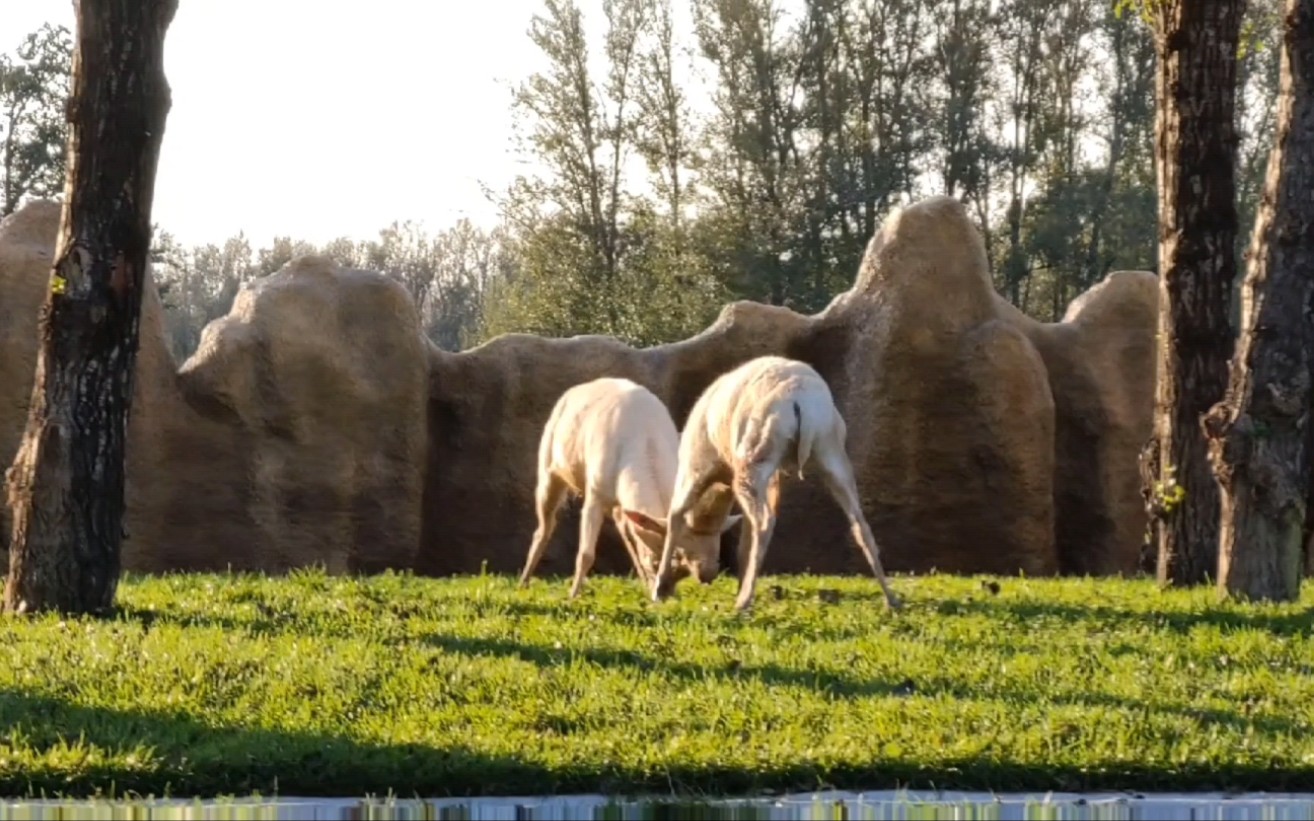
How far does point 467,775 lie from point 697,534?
5.89m

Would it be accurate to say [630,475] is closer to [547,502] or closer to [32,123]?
[547,502]

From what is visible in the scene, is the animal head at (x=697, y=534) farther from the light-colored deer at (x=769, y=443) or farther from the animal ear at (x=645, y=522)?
the light-colored deer at (x=769, y=443)

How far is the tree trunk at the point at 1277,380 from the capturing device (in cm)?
1095

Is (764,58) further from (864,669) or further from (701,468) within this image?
(864,669)

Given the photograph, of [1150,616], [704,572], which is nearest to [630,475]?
[704,572]

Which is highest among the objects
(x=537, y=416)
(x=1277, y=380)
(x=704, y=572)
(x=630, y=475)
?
(x=537, y=416)

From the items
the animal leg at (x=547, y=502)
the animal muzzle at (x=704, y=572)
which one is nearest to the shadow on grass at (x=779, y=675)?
the animal muzzle at (x=704, y=572)

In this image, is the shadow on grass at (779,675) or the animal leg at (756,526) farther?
the animal leg at (756,526)

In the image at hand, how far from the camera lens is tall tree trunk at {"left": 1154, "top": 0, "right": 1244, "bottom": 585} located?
12.3m

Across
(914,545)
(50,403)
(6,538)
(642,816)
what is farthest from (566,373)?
(642,816)

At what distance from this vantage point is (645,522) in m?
12.1

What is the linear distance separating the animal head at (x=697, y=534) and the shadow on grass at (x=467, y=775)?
215 inches

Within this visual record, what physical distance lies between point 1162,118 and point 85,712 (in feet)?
26.9

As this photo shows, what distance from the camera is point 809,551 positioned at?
1830 cm
